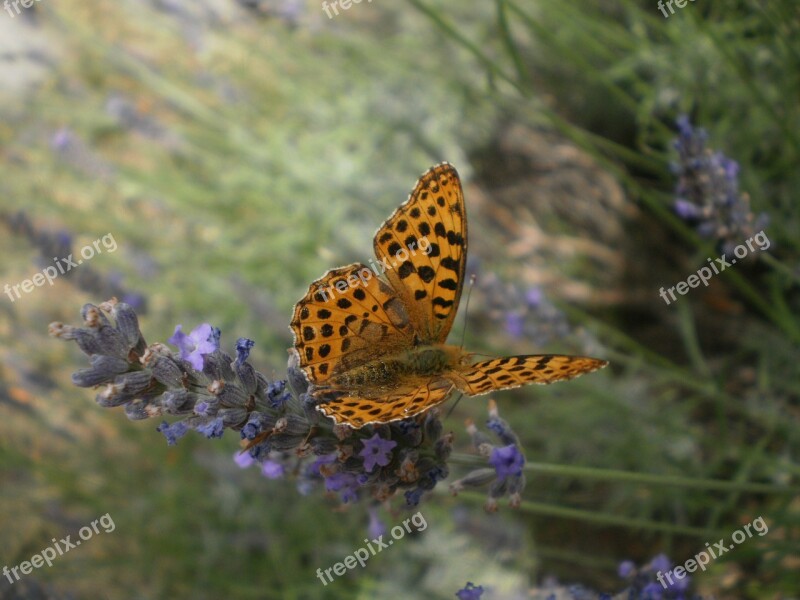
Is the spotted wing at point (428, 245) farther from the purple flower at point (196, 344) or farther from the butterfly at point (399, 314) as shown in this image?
the purple flower at point (196, 344)

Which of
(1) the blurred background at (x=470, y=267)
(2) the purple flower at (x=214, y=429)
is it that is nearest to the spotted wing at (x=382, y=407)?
(2) the purple flower at (x=214, y=429)

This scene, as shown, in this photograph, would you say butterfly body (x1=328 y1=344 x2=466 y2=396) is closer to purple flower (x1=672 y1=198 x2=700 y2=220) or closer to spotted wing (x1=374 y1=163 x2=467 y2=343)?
spotted wing (x1=374 y1=163 x2=467 y2=343)

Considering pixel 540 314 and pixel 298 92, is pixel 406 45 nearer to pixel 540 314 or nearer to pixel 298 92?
pixel 298 92

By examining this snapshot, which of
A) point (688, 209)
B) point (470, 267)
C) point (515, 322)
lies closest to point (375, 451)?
point (688, 209)

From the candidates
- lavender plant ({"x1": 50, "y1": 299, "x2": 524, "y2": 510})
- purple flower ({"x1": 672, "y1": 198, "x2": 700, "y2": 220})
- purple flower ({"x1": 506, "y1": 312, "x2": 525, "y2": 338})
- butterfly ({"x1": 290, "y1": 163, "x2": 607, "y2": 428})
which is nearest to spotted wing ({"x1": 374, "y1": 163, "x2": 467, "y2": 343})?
butterfly ({"x1": 290, "y1": 163, "x2": 607, "y2": 428})

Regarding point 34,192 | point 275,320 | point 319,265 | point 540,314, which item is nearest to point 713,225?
point 540,314

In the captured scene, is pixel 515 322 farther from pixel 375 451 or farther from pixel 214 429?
pixel 214 429
